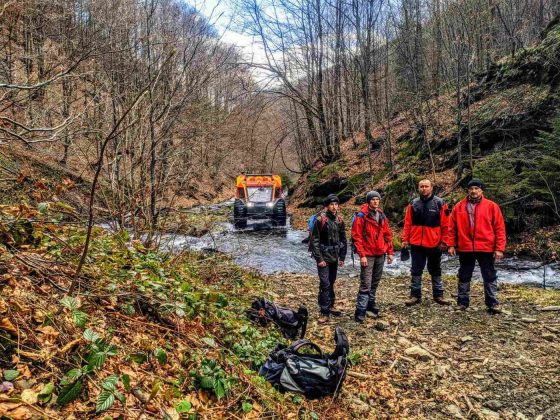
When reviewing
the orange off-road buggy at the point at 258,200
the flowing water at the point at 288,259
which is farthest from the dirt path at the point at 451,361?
the orange off-road buggy at the point at 258,200

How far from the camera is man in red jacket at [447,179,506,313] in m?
5.53

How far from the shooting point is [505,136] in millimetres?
12594

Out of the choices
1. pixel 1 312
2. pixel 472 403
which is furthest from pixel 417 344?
pixel 1 312

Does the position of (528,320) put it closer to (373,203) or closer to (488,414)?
(488,414)

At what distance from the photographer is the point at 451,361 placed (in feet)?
14.3

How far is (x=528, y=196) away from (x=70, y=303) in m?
10.7

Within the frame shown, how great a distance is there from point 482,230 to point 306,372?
3712 millimetres

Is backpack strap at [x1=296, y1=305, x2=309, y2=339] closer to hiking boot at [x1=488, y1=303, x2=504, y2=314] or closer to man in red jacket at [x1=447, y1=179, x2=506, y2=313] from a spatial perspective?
man in red jacket at [x1=447, y1=179, x2=506, y2=313]

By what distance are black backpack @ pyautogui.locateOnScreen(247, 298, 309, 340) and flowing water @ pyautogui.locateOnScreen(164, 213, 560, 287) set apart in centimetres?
166

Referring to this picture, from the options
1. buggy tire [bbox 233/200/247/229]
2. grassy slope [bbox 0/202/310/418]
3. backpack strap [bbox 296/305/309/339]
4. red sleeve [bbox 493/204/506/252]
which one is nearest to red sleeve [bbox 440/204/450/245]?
red sleeve [bbox 493/204/506/252]

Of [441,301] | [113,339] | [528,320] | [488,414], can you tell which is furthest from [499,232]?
[113,339]

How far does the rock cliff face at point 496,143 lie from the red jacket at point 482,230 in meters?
4.58

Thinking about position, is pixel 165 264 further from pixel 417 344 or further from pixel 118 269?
pixel 417 344

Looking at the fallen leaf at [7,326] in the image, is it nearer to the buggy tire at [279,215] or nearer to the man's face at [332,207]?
the man's face at [332,207]
